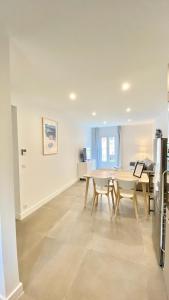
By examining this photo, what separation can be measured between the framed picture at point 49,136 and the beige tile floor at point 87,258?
5.03 ft

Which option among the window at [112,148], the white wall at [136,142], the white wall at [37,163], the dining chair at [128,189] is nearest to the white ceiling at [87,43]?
the white wall at [37,163]

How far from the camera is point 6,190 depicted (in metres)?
1.37

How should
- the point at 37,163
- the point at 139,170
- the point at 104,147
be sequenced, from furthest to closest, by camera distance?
the point at 104,147, the point at 37,163, the point at 139,170

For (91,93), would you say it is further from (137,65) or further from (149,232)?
(149,232)

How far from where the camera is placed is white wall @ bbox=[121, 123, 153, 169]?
Result: 726cm

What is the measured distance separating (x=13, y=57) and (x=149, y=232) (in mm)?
3127

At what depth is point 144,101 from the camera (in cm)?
362

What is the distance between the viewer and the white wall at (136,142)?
7262 millimetres

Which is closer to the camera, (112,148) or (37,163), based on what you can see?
(37,163)

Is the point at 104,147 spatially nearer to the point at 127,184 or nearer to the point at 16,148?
the point at 127,184

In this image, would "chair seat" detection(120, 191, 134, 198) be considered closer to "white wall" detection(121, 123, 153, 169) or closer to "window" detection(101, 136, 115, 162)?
"white wall" detection(121, 123, 153, 169)

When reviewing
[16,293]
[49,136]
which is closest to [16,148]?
[49,136]

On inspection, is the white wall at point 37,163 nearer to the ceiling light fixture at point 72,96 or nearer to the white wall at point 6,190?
the ceiling light fixture at point 72,96

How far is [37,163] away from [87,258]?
221 cm
